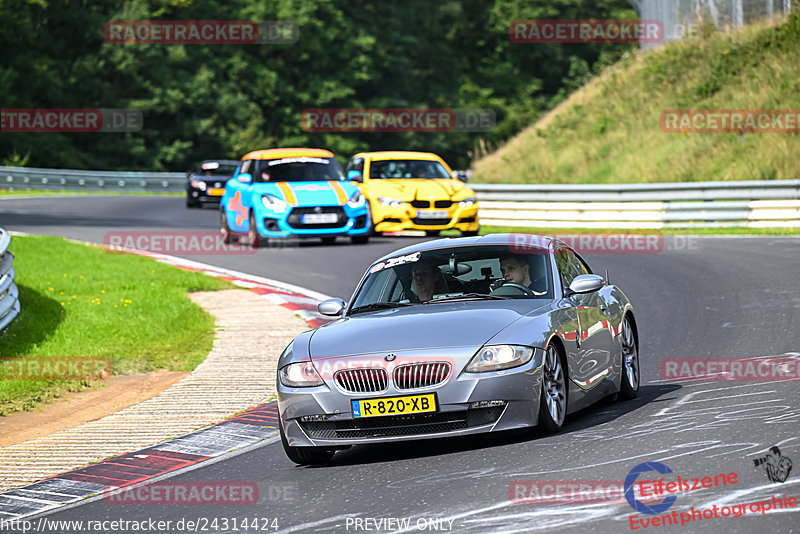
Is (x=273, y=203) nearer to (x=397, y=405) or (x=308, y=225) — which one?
(x=308, y=225)

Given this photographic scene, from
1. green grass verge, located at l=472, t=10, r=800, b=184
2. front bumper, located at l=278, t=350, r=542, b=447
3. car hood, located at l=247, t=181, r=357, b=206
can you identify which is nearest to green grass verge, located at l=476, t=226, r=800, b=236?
green grass verge, located at l=472, t=10, r=800, b=184

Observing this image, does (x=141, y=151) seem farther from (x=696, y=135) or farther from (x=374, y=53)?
(x=696, y=135)

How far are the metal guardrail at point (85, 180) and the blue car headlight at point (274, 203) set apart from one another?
91.5 feet

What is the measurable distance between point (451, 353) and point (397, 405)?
44 cm

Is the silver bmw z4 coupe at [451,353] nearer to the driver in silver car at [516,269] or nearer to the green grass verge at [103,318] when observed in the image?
the driver in silver car at [516,269]

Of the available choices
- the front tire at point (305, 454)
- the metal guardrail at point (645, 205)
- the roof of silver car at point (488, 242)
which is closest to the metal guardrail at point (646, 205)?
the metal guardrail at point (645, 205)

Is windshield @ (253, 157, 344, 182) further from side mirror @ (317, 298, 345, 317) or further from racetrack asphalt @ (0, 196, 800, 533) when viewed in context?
side mirror @ (317, 298, 345, 317)

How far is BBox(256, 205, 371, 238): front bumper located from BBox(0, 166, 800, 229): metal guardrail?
5.32 m

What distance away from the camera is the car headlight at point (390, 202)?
23516mm

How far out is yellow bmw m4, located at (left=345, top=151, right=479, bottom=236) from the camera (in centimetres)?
2331

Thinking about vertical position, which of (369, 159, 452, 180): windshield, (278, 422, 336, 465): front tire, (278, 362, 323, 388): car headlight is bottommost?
(278, 422, 336, 465): front tire

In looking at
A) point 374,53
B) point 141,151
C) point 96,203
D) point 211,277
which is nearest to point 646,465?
point 211,277

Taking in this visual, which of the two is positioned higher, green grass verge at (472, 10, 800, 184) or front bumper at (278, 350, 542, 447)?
green grass verge at (472, 10, 800, 184)

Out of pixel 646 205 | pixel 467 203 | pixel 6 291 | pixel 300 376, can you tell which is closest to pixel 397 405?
pixel 300 376
